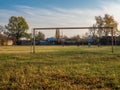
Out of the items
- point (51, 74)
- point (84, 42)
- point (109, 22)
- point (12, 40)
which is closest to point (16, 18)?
point (12, 40)

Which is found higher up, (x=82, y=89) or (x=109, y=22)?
(x=109, y=22)

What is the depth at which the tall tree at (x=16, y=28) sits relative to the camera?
88.1 metres

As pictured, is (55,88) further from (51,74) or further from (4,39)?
(4,39)

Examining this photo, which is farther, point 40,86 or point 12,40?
point 12,40

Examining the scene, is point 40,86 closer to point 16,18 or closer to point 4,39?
point 4,39

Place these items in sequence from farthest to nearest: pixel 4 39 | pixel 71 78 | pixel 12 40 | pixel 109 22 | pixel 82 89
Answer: pixel 12 40, pixel 4 39, pixel 109 22, pixel 71 78, pixel 82 89

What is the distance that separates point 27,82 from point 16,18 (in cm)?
8632

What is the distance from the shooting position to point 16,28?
8956 cm

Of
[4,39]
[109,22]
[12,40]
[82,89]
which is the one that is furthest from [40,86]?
[12,40]

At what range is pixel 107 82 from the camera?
661 cm

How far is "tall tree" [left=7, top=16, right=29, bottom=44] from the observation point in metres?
88.1

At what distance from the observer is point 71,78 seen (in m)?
7.23

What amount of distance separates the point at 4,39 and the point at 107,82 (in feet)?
246

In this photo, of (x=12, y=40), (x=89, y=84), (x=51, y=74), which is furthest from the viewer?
(x=12, y=40)
